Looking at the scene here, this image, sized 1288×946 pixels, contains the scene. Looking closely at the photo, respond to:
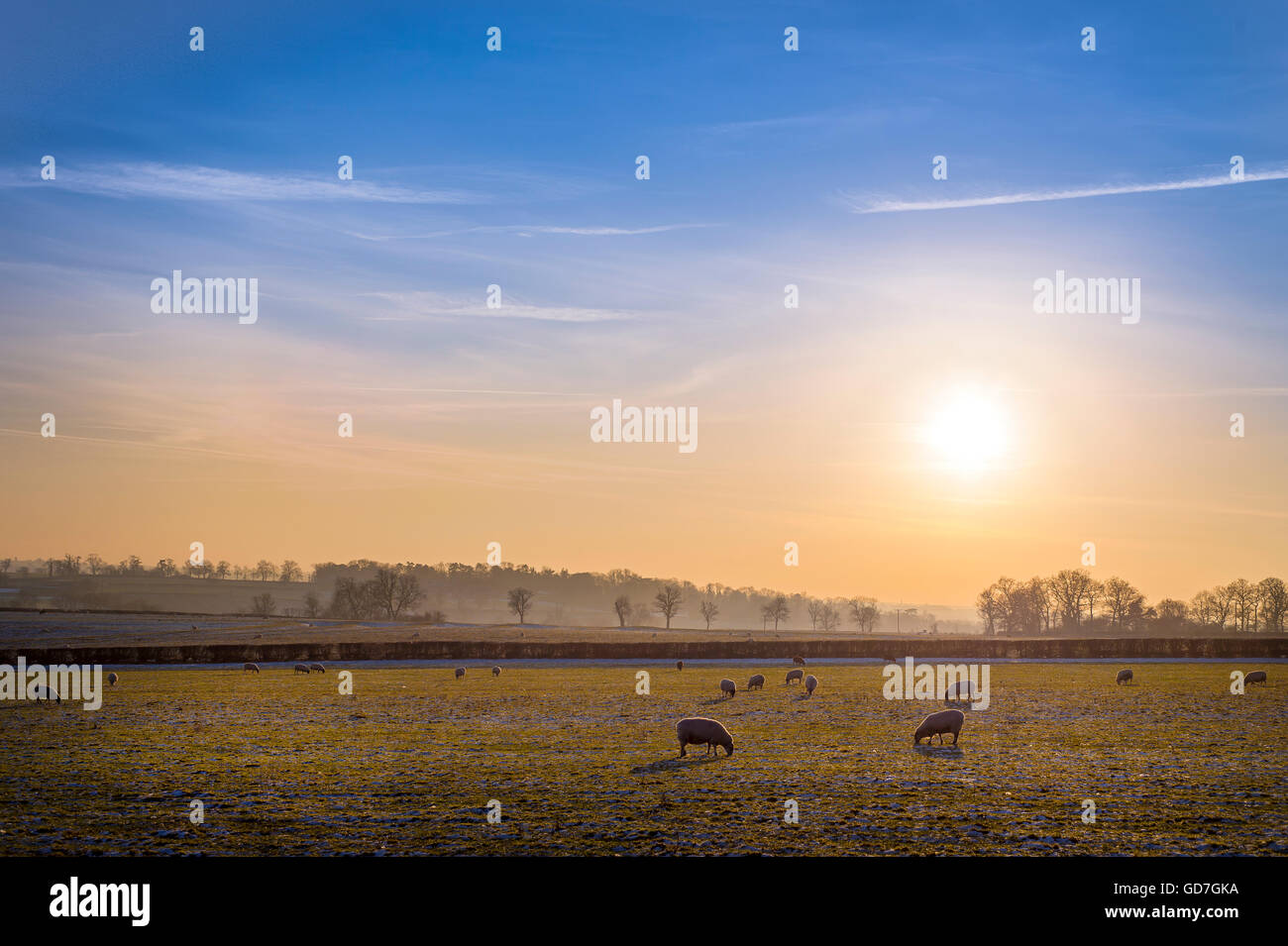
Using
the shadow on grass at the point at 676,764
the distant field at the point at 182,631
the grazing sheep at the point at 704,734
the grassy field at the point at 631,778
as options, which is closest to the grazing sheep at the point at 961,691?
the grassy field at the point at 631,778

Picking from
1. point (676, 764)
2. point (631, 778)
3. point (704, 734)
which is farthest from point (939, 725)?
point (631, 778)

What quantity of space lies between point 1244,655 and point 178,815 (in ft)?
329

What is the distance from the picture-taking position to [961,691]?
159ft

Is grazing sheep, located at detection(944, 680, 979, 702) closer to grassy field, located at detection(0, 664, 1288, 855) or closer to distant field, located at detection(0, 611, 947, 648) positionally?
grassy field, located at detection(0, 664, 1288, 855)

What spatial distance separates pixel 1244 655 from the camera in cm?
→ 9181

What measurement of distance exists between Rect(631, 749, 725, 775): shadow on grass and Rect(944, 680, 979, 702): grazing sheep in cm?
2232

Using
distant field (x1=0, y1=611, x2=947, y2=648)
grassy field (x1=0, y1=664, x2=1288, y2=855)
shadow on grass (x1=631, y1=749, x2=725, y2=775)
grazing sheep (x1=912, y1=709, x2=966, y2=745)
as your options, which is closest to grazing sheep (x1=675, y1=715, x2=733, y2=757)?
shadow on grass (x1=631, y1=749, x2=725, y2=775)

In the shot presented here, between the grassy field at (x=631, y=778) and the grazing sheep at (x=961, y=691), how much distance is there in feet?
4.62

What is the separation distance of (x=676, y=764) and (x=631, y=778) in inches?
106

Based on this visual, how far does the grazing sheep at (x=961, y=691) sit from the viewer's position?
4591 centimetres

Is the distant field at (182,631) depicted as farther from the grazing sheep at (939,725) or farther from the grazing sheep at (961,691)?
the grazing sheep at (939,725)

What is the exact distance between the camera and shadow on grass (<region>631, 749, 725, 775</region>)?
80.8 ft

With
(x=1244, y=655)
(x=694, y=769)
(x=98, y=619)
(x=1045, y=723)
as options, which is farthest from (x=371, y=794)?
(x=98, y=619)
